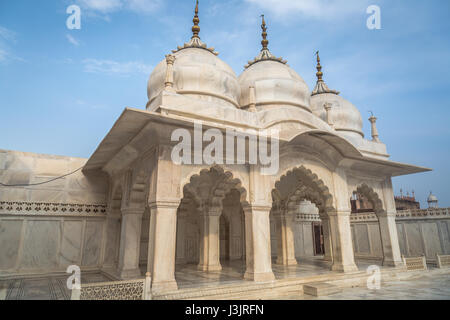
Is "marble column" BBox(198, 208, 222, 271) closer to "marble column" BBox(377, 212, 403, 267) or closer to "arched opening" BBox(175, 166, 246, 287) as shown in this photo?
"arched opening" BBox(175, 166, 246, 287)

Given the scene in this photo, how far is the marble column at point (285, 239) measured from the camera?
11078 millimetres

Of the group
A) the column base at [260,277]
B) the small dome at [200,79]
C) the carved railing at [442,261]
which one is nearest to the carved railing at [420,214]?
the carved railing at [442,261]

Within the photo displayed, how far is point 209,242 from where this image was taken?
9.59m

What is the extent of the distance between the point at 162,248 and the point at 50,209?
595 cm

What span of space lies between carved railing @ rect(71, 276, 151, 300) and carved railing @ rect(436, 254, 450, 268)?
10.6 metres

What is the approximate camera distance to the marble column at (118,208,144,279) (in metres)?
7.96

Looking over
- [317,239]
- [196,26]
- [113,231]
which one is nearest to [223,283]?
[113,231]

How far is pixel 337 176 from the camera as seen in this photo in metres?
9.32

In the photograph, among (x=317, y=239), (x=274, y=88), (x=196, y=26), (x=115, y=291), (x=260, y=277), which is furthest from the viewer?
(x=317, y=239)

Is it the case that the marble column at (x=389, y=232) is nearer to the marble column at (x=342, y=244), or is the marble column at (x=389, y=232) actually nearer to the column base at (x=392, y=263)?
the column base at (x=392, y=263)

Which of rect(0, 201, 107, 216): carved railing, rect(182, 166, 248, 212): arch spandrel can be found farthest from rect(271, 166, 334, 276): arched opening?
rect(0, 201, 107, 216): carved railing

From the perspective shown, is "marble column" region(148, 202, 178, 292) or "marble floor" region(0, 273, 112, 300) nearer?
"marble column" region(148, 202, 178, 292)

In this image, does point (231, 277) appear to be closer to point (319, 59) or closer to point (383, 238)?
point (383, 238)

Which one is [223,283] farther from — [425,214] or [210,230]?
[425,214]
